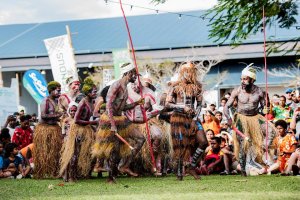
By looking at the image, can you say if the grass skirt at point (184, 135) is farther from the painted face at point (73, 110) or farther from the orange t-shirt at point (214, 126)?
the orange t-shirt at point (214, 126)

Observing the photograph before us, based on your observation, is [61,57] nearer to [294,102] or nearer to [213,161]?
[294,102]

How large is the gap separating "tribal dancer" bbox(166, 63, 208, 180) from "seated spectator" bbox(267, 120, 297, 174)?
1.91 meters

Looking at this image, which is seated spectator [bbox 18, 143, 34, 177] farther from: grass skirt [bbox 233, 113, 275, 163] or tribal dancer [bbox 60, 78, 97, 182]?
grass skirt [bbox 233, 113, 275, 163]

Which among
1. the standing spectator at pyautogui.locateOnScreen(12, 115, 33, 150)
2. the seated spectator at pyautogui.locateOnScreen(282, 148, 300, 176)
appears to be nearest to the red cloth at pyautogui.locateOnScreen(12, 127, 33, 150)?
the standing spectator at pyautogui.locateOnScreen(12, 115, 33, 150)

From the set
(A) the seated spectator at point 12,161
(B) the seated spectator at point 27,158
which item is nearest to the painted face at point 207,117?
(B) the seated spectator at point 27,158

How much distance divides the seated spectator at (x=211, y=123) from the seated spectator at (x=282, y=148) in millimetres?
2687

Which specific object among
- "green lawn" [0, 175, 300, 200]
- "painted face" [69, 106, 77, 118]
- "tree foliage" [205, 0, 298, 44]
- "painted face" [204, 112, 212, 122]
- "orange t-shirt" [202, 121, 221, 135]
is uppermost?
"tree foliage" [205, 0, 298, 44]

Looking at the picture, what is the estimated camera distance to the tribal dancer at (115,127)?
12.1 meters

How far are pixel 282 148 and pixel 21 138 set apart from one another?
214 inches

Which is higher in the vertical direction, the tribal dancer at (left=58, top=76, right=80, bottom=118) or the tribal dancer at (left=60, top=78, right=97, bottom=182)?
the tribal dancer at (left=58, top=76, right=80, bottom=118)

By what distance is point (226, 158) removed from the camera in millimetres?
14461

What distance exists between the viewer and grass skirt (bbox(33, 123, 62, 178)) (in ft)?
45.7

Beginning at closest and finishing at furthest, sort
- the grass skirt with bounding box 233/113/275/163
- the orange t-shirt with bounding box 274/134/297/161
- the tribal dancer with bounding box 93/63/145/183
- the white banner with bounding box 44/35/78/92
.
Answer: the tribal dancer with bounding box 93/63/145/183 < the grass skirt with bounding box 233/113/275/163 < the orange t-shirt with bounding box 274/134/297/161 < the white banner with bounding box 44/35/78/92

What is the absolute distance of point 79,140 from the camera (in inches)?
510
